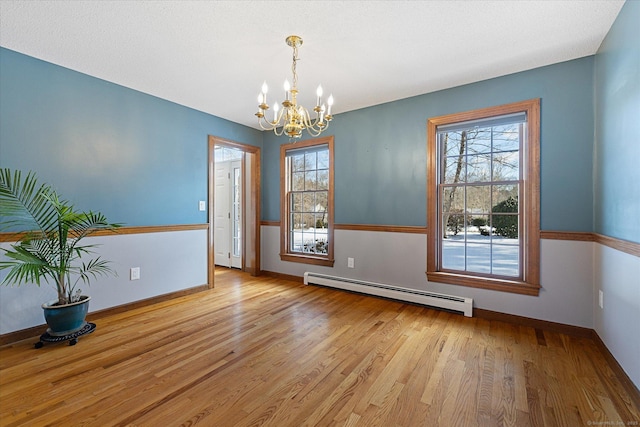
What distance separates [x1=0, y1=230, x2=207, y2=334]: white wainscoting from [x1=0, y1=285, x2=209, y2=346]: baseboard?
0.11ft

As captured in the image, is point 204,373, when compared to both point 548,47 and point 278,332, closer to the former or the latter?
point 278,332

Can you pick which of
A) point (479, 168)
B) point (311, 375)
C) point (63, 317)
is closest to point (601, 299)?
point (479, 168)

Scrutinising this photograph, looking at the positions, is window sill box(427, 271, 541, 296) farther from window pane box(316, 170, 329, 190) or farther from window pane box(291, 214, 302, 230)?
window pane box(291, 214, 302, 230)

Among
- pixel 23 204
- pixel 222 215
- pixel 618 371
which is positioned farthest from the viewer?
pixel 222 215

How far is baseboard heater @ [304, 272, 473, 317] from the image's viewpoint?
114 inches

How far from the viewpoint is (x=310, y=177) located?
14.0 ft

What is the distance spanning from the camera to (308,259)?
4141 millimetres

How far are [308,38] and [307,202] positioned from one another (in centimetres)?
243

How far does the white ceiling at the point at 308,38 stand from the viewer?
185 cm

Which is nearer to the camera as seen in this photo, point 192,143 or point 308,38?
point 308,38

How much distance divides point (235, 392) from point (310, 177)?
3076mm

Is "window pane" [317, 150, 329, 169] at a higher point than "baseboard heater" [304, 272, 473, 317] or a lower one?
higher

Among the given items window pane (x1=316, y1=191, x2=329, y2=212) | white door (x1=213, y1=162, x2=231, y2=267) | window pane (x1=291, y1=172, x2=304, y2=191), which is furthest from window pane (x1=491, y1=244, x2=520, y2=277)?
white door (x1=213, y1=162, x2=231, y2=267)

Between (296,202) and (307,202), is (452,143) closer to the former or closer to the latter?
(307,202)
